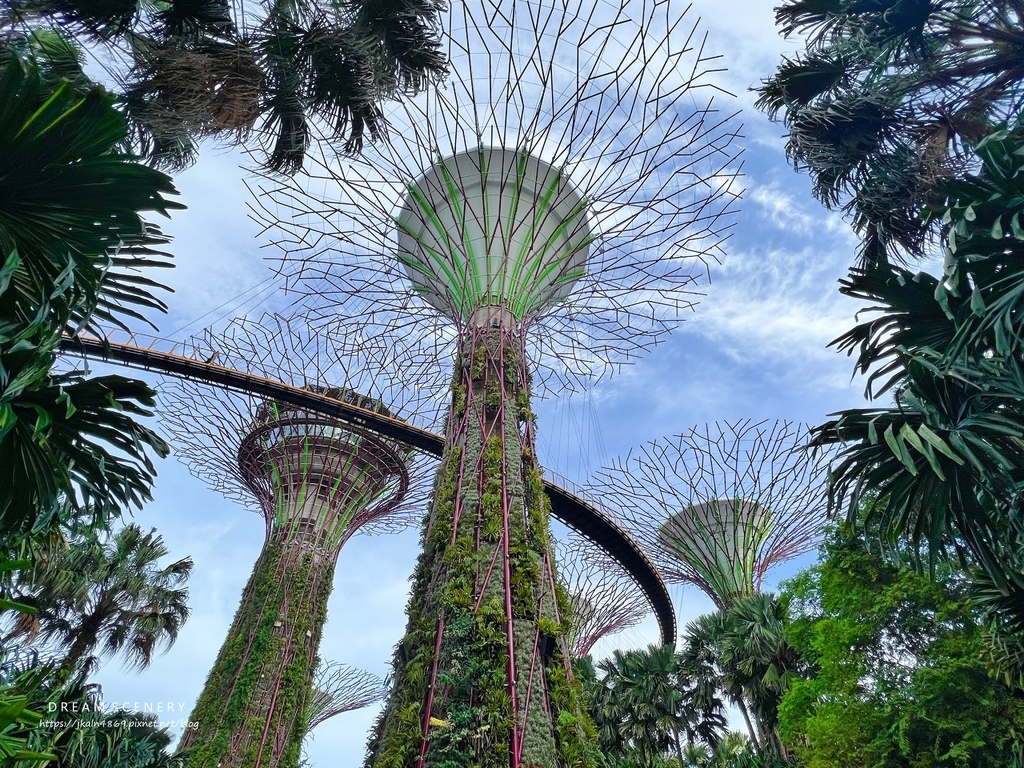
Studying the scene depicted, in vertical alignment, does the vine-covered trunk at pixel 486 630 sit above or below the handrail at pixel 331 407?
below

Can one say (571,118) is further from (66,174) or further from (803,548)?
(803,548)

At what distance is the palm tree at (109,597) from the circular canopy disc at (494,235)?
30.1ft

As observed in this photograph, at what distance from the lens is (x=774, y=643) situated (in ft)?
52.6

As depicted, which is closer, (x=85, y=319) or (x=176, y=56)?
(x=85, y=319)

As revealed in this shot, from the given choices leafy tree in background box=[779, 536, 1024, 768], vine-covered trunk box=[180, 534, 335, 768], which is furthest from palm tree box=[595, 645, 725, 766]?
vine-covered trunk box=[180, 534, 335, 768]

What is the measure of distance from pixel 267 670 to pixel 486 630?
12.3m

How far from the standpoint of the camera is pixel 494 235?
9969 mm

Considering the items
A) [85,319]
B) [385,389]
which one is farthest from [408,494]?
[85,319]

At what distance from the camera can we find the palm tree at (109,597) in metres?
13.7

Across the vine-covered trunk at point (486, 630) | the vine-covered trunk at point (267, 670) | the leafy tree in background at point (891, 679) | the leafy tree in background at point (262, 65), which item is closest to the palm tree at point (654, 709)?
the leafy tree in background at point (891, 679)

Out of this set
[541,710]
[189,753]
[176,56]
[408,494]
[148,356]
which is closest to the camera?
[541,710]

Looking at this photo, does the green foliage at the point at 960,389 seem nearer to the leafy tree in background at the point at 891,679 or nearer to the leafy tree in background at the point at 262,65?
the leafy tree in background at the point at 891,679

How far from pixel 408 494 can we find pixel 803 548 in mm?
12519

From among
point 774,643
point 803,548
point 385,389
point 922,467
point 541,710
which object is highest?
point 385,389
